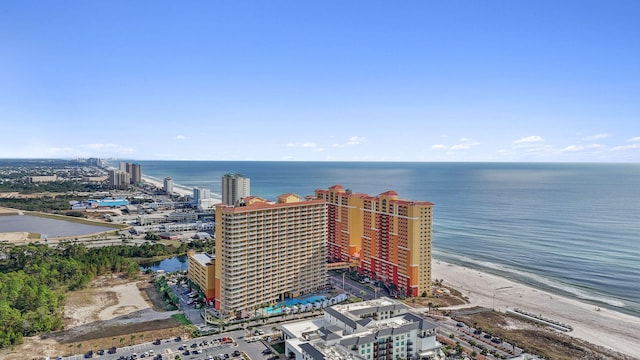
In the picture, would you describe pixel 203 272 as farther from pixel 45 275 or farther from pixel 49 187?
pixel 49 187

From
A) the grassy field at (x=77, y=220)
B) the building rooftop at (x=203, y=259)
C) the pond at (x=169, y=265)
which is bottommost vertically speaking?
the pond at (x=169, y=265)

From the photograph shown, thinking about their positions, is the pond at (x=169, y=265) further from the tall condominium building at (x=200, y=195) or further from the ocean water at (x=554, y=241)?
the tall condominium building at (x=200, y=195)

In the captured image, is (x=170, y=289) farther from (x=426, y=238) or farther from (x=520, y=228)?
(x=520, y=228)

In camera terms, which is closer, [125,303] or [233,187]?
[125,303]

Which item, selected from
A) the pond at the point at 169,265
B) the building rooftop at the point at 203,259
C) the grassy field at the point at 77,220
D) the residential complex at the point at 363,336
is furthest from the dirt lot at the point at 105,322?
the grassy field at the point at 77,220

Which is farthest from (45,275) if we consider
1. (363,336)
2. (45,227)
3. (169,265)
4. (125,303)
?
(45,227)

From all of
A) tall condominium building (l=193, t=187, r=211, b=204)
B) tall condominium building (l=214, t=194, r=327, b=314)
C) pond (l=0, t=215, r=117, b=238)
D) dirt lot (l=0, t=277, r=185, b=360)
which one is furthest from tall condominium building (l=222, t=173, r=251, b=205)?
tall condominium building (l=214, t=194, r=327, b=314)
